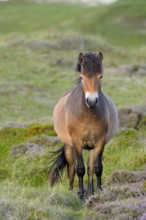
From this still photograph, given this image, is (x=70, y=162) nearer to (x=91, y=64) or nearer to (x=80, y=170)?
(x=80, y=170)

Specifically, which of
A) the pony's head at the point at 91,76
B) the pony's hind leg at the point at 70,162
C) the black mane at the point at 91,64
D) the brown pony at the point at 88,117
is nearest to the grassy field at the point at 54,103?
the pony's hind leg at the point at 70,162

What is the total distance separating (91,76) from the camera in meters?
9.49

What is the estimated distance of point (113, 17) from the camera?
88938mm


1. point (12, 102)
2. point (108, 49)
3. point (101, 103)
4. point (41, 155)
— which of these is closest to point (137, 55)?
point (108, 49)

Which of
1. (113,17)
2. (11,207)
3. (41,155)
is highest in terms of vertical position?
(11,207)

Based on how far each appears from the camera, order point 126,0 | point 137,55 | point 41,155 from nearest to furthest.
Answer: point 41,155, point 137,55, point 126,0

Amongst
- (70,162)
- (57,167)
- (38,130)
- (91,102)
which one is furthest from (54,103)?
(91,102)

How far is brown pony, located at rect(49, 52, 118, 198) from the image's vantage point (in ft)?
31.2

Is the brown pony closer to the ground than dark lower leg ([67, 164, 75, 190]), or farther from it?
farther from it

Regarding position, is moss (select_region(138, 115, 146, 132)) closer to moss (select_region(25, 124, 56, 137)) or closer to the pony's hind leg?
moss (select_region(25, 124, 56, 137))

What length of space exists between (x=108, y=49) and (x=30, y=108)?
31156mm

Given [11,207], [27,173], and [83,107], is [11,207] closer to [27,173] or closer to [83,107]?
[83,107]

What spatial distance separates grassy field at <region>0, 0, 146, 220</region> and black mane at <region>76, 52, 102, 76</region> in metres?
1.96

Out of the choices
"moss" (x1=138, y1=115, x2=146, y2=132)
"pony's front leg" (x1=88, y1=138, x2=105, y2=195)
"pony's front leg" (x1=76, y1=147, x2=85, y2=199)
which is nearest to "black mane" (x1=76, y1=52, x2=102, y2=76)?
"pony's front leg" (x1=88, y1=138, x2=105, y2=195)
